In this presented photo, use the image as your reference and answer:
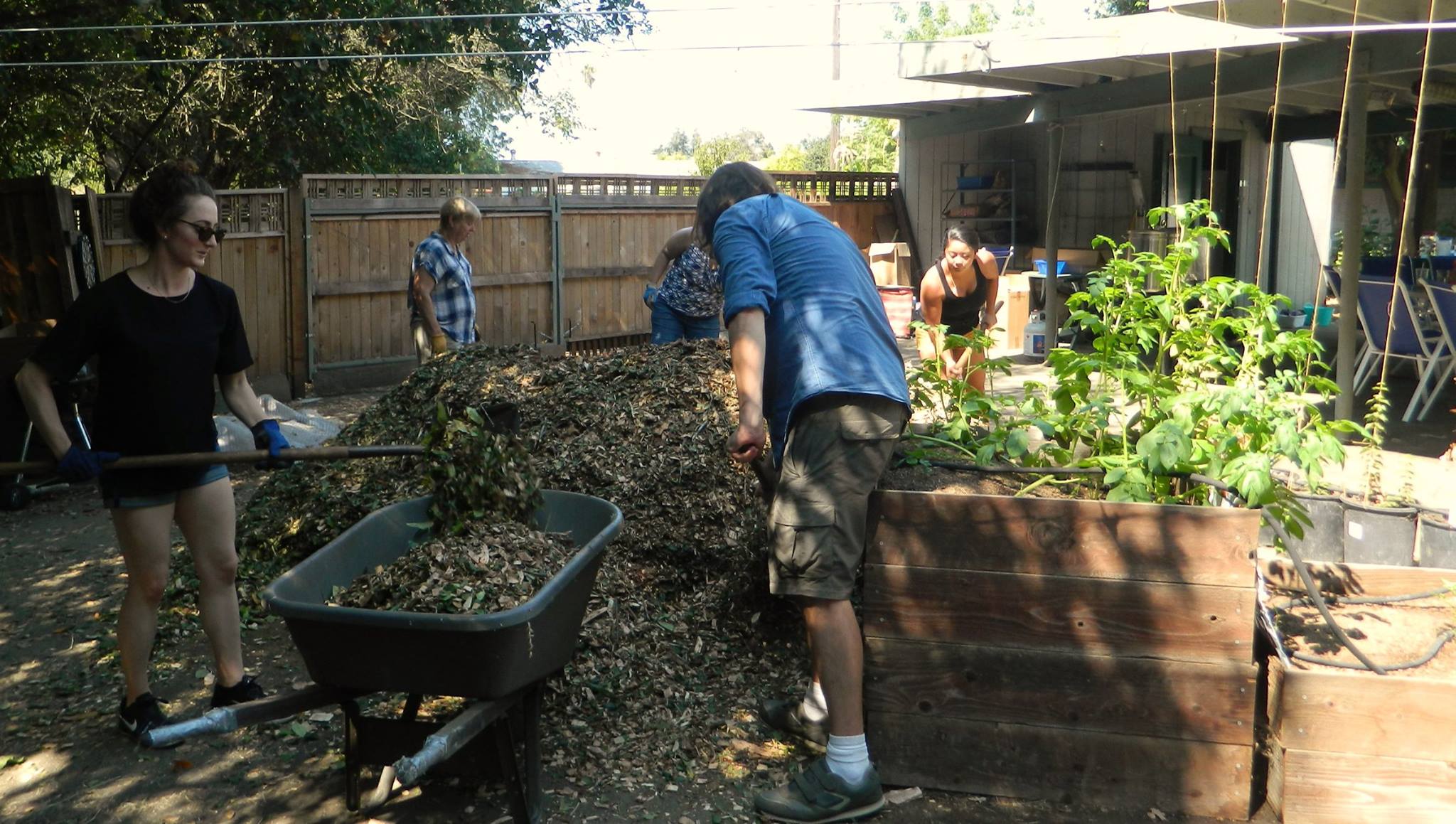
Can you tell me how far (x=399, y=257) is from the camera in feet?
39.3

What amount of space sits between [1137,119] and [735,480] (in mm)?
11816

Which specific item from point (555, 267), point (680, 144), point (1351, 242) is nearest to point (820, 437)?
point (1351, 242)

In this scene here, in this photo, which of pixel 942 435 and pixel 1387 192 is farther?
pixel 1387 192

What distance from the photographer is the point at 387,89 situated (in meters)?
13.2

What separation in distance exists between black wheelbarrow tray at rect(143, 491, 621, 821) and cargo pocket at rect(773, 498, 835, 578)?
50cm

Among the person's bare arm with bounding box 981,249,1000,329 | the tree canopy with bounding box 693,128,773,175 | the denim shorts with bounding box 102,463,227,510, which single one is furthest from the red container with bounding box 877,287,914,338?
the tree canopy with bounding box 693,128,773,175

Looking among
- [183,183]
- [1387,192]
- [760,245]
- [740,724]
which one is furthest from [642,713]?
[1387,192]

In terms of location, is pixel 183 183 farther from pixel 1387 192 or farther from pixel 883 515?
pixel 1387 192

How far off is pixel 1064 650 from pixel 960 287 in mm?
3672

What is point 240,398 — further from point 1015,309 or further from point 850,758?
point 1015,309

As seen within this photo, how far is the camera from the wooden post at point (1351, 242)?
26.3 ft

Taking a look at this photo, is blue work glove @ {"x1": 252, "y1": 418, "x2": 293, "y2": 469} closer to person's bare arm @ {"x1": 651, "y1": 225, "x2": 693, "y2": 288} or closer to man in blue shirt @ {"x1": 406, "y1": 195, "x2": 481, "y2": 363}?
man in blue shirt @ {"x1": 406, "y1": 195, "x2": 481, "y2": 363}

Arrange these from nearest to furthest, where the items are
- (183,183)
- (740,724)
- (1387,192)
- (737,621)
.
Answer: (183,183) → (740,724) → (737,621) → (1387,192)

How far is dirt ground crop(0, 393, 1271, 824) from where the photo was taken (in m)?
3.54
